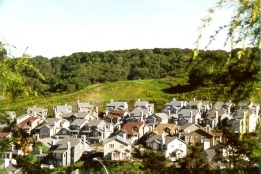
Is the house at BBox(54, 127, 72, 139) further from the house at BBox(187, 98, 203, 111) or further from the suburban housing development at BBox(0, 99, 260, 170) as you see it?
the house at BBox(187, 98, 203, 111)

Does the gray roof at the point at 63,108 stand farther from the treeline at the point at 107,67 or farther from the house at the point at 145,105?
the house at the point at 145,105

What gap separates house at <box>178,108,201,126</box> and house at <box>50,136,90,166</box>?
5.44 meters

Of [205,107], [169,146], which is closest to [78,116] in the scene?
[205,107]

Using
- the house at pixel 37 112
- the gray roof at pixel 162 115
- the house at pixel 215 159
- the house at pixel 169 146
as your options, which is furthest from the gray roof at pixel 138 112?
the house at pixel 215 159

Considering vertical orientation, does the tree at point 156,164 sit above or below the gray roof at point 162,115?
above

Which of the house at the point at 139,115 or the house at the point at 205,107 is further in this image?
the house at the point at 205,107

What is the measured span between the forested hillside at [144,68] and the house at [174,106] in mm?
835

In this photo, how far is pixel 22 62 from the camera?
218 centimetres

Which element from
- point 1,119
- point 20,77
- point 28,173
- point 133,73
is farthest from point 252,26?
point 133,73

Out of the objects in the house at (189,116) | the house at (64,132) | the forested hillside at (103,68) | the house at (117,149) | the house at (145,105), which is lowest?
the house at (64,132)

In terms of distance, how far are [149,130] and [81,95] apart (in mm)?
5726

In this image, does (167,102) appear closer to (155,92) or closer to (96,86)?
(155,92)

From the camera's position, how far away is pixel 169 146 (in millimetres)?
14586

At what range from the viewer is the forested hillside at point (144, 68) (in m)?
1.65
